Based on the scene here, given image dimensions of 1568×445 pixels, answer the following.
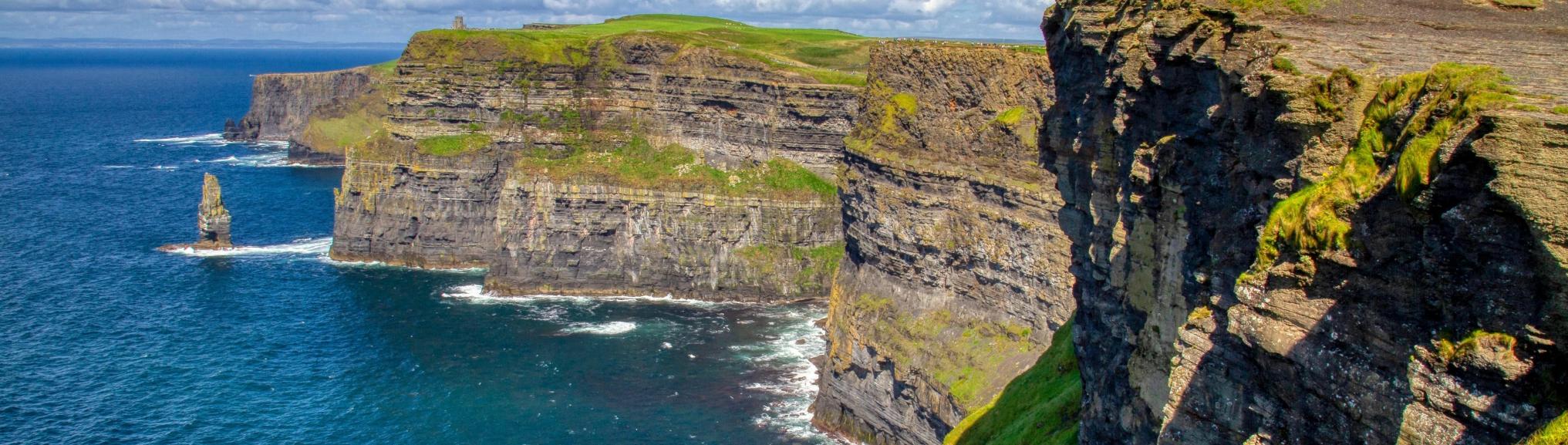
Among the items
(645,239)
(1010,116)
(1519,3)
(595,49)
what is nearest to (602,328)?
(645,239)

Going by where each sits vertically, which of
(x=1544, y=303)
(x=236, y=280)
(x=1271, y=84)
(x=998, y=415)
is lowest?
(x=236, y=280)

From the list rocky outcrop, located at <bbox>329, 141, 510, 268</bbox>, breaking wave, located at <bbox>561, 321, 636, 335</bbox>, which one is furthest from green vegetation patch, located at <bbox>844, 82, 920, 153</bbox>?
rocky outcrop, located at <bbox>329, 141, 510, 268</bbox>

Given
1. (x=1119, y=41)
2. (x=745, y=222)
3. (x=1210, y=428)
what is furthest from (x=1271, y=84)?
(x=745, y=222)

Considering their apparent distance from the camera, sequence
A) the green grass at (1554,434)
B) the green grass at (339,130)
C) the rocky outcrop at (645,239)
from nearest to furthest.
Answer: the green grass at (1554,434) < the rocky outcrop at (645,239) < the green grass at (339,130)

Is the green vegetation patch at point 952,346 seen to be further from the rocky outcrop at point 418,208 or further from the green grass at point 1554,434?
the rocky outcrop at point 418,208

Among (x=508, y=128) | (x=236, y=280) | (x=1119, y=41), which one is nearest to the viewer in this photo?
(x=1119, y=41)

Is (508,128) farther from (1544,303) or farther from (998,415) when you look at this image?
(1544,303)

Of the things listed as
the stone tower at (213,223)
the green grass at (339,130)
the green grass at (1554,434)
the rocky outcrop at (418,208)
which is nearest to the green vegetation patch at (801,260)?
the rocky outcrop at (418,208)
